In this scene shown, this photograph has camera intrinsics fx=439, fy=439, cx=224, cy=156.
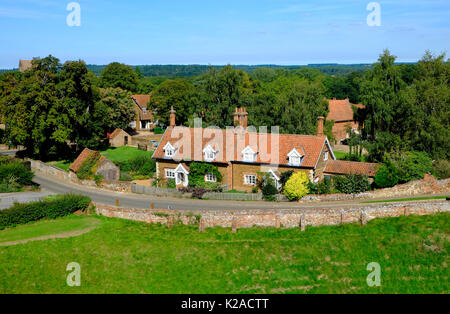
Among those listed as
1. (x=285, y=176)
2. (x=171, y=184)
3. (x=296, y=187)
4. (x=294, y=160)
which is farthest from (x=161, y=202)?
(x=294, y=160)

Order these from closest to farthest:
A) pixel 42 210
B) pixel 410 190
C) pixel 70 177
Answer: pixel 42 210 → pixel 410 190 → pixel 70 177

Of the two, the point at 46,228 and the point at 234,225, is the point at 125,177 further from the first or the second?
the point at 234,225

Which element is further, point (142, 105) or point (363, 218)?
point (142, 105)

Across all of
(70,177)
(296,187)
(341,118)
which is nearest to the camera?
(296,187)

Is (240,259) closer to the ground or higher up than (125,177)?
closer to the ground

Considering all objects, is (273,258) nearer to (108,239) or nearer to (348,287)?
(348,287)

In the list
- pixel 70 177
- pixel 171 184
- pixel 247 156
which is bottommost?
pixel 171 184

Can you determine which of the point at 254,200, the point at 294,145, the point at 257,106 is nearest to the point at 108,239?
the point at 254,200
